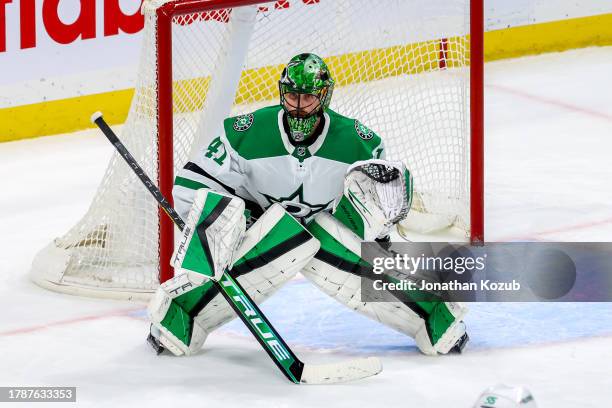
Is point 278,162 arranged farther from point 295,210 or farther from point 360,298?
point 360,298

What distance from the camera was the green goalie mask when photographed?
349 centimetres

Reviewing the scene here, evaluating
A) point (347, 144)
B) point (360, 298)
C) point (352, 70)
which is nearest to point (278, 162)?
point (347, 144)

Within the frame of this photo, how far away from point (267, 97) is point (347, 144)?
125 centimetres

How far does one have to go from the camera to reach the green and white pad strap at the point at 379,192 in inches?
134

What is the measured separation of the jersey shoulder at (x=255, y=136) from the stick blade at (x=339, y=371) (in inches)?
20.3

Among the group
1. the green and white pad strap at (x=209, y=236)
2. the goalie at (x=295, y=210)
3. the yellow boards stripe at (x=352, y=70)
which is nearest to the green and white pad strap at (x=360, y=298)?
the goalie at (x=295, y=210)

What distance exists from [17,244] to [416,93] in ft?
4.52

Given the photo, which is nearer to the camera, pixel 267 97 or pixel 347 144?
pixel 347 144

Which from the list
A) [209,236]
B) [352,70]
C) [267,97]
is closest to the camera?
[209,236]

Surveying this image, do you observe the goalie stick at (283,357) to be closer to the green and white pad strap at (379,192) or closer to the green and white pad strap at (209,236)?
the green and white pad strap at (209,236)

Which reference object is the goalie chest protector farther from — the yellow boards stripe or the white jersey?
the yellow boards stripe

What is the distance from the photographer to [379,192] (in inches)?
134

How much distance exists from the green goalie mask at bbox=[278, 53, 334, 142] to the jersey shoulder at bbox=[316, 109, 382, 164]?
0.19 feet

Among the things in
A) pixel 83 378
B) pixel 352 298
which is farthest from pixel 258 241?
pixel 83 378
